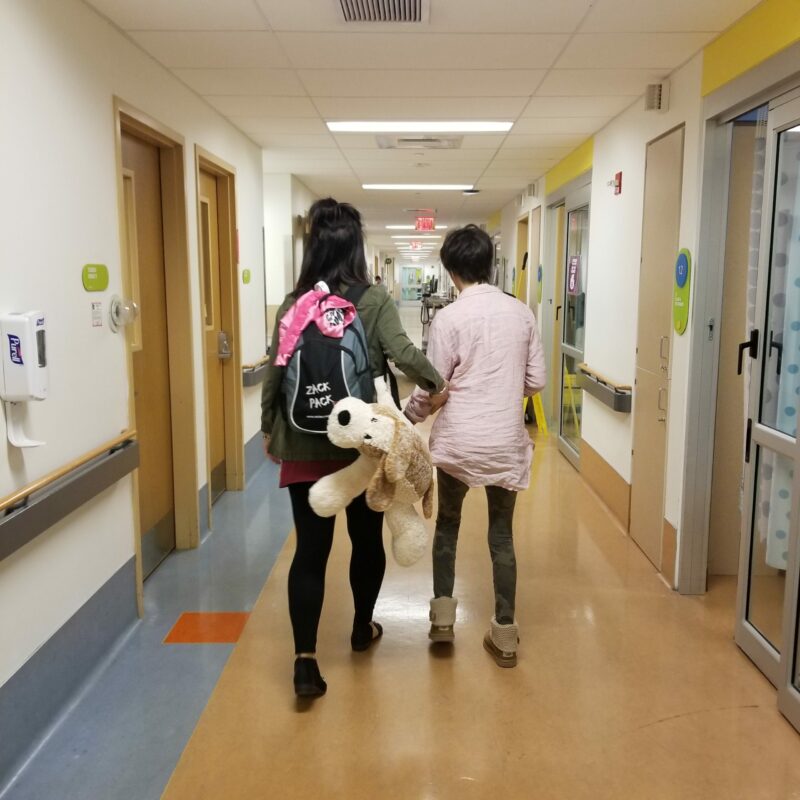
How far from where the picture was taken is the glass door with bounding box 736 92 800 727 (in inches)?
98.7

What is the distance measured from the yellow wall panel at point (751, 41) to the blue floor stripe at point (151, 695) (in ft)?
9.78

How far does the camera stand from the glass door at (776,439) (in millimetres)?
2506

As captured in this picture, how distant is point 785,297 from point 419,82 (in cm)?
219

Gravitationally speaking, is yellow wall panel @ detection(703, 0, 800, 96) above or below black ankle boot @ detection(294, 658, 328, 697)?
above

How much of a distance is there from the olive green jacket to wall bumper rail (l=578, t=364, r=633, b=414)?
223cm

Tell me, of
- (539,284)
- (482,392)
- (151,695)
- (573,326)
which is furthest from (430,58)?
(539,284)

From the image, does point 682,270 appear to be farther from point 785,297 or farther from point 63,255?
point 63,255

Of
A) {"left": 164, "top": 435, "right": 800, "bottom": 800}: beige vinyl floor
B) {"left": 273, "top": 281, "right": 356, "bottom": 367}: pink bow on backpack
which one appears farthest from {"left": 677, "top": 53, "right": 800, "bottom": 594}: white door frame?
{"left": 273, "top": 281, "right": 356, "bottom": 367}: pink bow on backpack

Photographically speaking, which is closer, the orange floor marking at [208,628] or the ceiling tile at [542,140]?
the orange floor marking at [208,628]

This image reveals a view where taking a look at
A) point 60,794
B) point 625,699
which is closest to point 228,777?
point 60,794

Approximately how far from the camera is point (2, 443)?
216 cm

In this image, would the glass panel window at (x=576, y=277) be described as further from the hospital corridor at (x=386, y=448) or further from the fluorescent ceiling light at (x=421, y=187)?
the fluorescent ceiling light at (x=421, y=187)

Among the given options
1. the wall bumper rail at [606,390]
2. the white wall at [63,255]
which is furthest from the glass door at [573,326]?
the white wall at [63,255]

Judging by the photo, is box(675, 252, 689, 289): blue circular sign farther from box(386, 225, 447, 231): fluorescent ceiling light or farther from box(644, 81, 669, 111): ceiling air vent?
box(386, 225, 447, 231): fluorescent ceiling light
